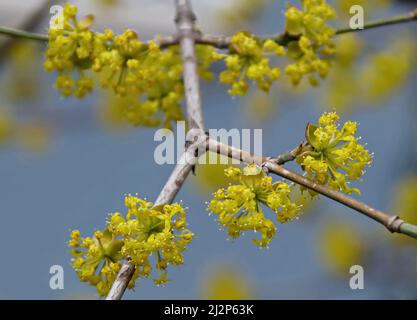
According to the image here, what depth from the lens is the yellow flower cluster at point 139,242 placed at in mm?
1717

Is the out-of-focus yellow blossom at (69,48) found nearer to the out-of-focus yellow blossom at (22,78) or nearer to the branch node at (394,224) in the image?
the branch node at (394,224)

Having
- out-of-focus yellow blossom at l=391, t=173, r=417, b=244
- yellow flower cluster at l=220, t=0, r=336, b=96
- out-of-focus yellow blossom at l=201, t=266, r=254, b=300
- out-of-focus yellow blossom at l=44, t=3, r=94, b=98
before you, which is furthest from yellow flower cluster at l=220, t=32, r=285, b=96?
out-of-focus yellow blossom at l=201, t=266, r=254, b=300

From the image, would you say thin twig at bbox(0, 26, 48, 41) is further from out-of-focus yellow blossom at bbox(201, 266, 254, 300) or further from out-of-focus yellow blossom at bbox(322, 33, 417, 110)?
out-of-focus yellow blossom at bbox(201, 266, 254, 300)

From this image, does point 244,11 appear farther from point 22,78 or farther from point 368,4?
point 22,78

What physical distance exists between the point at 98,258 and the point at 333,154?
48 cm

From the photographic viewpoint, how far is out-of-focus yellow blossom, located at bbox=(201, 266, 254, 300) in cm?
415

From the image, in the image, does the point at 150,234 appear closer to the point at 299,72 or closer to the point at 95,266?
the point at 95,266

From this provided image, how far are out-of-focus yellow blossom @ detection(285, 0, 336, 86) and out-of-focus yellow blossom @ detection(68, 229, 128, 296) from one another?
2.45ft

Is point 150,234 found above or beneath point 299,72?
beneath
